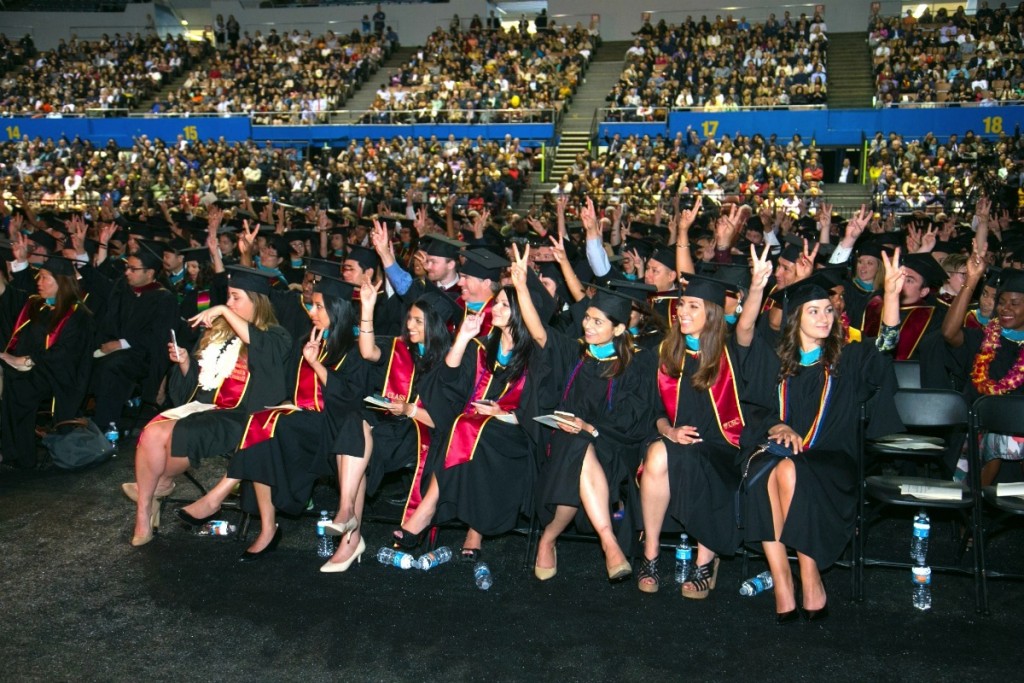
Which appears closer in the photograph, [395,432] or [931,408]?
[931,408]

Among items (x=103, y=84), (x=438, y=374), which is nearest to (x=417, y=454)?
(x=438, y=374)

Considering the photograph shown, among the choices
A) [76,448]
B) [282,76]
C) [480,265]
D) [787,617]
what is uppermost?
[282,76]

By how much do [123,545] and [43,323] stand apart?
2.83 meters

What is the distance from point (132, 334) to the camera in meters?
8.26

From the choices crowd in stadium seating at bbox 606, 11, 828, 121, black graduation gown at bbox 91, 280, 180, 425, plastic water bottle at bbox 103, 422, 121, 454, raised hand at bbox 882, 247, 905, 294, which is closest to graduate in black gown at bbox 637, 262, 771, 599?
raised hand at bbox 882, 247, 905, 294

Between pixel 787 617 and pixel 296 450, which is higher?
pixel 296 450

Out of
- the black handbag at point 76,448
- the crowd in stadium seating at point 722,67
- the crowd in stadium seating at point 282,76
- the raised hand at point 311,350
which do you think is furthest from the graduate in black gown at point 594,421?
the crowd in stadium seating at point 282,76

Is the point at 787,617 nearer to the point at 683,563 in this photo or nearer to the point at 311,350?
the point at 683,563

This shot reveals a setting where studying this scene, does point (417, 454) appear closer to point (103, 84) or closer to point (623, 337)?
point (623, 337)

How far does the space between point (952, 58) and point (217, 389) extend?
2134cm

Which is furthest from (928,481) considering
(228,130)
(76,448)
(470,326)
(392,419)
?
(228,130)

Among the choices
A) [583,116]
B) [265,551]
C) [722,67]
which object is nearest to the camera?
[265,551]

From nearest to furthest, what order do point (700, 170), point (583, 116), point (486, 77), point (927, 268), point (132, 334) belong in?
point (927, 268), point (132, 334), point (700, 170), point (583, 116), point (486, 77)

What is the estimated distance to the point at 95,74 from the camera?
3095 cm
